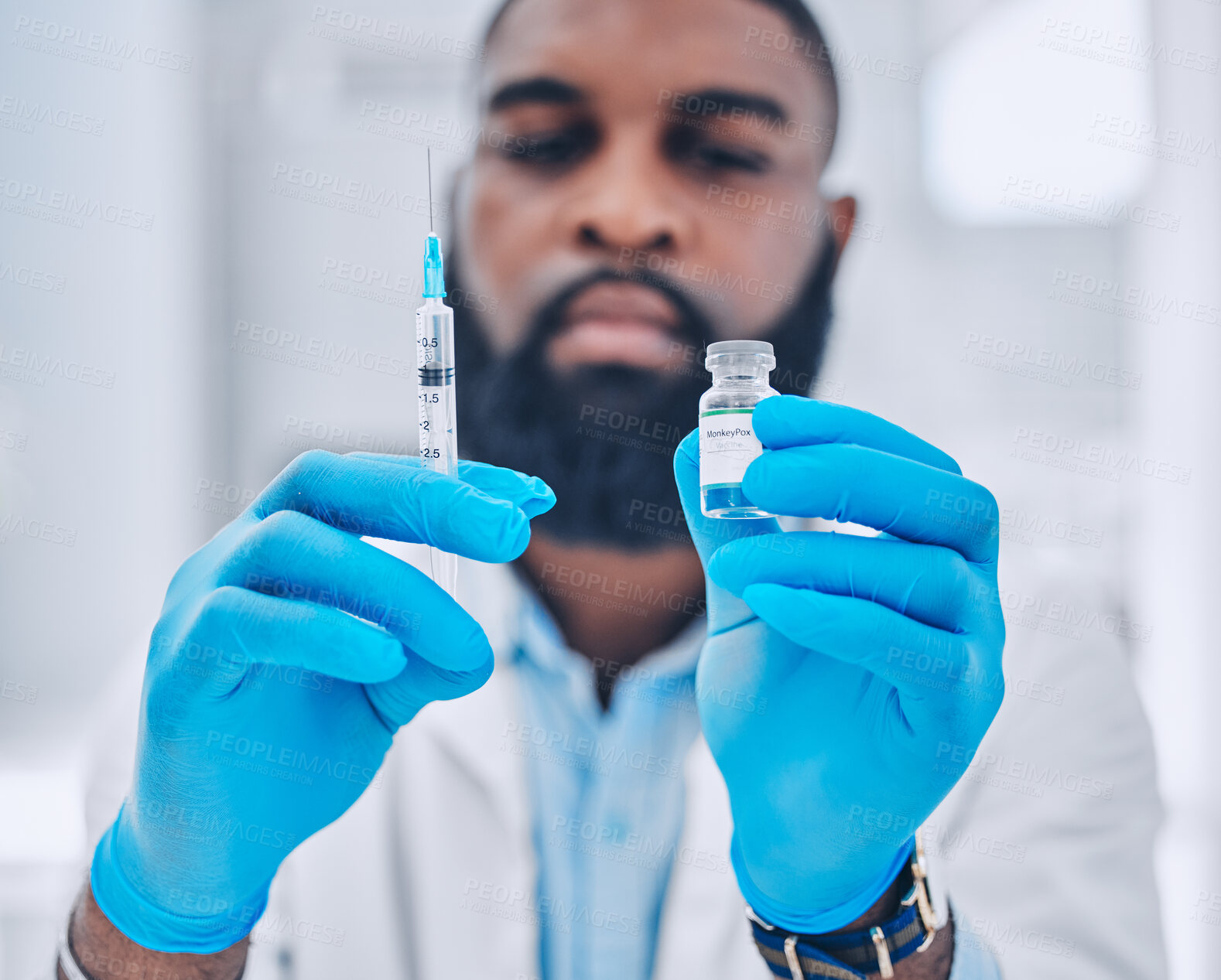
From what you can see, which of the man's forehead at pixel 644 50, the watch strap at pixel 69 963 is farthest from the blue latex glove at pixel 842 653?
the man's forehead at pixel 644 50

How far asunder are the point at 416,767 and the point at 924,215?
5.78 feet

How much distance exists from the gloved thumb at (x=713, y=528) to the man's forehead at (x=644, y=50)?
890mm

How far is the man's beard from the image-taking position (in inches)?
61.0

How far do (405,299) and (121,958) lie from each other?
1.50 meters

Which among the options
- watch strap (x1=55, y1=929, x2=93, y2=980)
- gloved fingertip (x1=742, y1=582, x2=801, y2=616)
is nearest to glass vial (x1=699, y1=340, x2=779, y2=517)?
gloved fingertip (x1=742, y1=582, x2=801, y2=616)

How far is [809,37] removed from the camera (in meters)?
1.66

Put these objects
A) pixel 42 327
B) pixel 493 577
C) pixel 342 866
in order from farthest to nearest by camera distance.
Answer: pixel 42 327 < pixel 493 577 < pixel 342 866

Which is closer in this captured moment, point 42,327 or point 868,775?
point 868,775

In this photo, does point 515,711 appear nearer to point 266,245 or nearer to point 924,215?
point 266,245

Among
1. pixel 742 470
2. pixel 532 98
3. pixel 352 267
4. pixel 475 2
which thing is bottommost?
pixel 742 470

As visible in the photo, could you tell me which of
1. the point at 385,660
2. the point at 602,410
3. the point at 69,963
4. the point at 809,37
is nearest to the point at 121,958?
the point at 69,963

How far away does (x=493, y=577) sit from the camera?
1654 millimetres

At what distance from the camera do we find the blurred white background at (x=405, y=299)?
1.89 meters

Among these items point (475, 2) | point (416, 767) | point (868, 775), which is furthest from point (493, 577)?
point (475, 2)
